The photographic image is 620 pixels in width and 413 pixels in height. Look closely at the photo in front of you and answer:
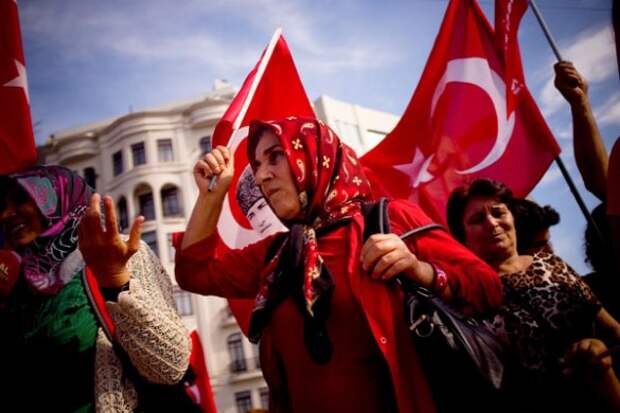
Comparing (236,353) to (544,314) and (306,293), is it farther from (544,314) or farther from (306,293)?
(306,293)

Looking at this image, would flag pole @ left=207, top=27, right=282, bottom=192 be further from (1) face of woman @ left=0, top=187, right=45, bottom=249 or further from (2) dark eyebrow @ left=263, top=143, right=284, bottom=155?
(1) face of woman @ left=0, top=187, right=45, bottom=249

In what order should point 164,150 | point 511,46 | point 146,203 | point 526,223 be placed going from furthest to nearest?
point 164,150
point 146,203
point 511,46
point 526,223

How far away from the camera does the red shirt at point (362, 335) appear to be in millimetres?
1466

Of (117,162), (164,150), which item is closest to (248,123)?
(164,150)

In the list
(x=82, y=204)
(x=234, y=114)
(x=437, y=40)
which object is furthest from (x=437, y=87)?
(x=82, y=204)

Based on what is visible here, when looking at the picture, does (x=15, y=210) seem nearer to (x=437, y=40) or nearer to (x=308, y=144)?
(x=308, y=144)

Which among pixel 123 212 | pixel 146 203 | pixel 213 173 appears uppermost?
pixel 146 203

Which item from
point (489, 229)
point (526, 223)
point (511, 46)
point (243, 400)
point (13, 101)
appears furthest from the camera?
point (243, 400)

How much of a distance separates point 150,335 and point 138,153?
80.1 feet

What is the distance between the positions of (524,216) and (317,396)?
6.16ft

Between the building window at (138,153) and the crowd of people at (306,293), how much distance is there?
76.3 feet

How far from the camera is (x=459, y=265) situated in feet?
5.10

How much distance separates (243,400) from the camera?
69.6 feet

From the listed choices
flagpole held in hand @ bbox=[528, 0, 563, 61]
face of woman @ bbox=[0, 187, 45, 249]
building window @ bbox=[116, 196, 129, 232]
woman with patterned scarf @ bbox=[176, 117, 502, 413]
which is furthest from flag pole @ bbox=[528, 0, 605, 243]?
building window @ bbox=[116, 196, 129, 232]
